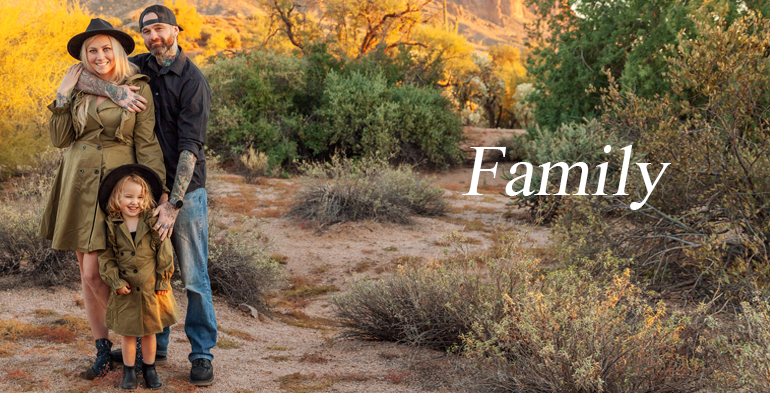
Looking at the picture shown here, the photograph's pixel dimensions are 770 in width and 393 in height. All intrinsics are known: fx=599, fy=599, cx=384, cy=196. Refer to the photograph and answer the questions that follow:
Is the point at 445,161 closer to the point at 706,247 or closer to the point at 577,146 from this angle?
the point at 577,146

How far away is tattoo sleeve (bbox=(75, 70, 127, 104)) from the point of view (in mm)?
2955

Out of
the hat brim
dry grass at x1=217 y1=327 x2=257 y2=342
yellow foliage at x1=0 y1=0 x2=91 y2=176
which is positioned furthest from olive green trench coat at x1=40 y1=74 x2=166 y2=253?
yellow foliage at x1=0 y1=0 x2=91 y2=176

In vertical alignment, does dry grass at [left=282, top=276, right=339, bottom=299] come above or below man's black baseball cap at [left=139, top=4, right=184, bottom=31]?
below

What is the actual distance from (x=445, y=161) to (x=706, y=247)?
1431 centimetres

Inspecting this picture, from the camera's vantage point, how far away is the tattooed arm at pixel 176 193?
3014 mm

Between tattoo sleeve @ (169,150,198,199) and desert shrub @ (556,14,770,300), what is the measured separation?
3553 millimetres

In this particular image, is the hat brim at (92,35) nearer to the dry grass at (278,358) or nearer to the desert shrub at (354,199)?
the dry grass at (278,358)

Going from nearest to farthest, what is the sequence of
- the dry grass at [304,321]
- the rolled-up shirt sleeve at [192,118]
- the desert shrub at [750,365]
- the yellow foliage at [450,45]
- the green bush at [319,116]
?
the desert shrub at [750,365], the rolled-up shirt sleeve at [192,118], the dry grass at [304,321], the green bush at [319,116], the yellow foliage at [450,45]

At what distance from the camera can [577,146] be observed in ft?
30.2

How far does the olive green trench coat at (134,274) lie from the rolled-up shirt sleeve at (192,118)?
400 mm

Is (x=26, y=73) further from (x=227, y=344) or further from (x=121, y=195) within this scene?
(x=121, y=195)

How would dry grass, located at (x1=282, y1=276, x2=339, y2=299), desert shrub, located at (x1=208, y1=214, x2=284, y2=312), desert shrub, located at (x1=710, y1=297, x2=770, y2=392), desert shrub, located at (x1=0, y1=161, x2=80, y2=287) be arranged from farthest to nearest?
dry grass, located at (x1=282, y1=276, x2=339, y2=299)
desert shrub, located at (x1=208, y1=214, x2=284, y2=312)
desert shrub, located at (x1=0, y1=161, x2=80, y2=287)
desert shrub, located at (x1=710, y1=297, x2=770, y2=392)

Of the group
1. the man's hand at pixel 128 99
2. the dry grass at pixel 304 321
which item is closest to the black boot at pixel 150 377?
the man's hand at pixel 128 99

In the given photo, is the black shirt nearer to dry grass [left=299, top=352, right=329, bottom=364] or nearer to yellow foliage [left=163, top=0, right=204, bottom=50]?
dry grass [left=299, top=352, right=329, bottom=364]
